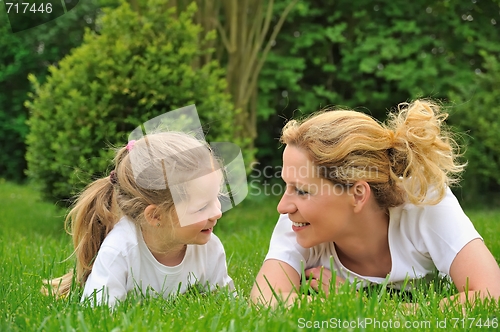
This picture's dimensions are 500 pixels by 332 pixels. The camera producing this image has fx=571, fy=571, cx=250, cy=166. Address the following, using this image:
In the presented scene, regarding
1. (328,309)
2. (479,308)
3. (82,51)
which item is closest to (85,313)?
(328,309)

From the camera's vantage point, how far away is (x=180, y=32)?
202 inches

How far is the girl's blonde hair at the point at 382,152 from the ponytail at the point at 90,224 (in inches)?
33.4

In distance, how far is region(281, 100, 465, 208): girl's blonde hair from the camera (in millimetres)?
2408

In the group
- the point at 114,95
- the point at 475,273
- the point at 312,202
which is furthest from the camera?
the point at 114,95

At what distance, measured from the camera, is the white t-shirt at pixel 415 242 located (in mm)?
2426

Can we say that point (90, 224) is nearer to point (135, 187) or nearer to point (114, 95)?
point (135, 187)

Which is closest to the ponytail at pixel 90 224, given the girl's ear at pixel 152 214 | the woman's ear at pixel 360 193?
the girl's ear at pixel 152 214

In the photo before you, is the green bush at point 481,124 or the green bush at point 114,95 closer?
the green bush at point 114,95

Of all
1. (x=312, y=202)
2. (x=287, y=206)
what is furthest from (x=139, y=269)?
(x=312, y=202)

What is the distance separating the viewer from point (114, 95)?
4.86 m

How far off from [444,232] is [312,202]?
0.58 meters

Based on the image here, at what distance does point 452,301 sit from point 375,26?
7.60 m

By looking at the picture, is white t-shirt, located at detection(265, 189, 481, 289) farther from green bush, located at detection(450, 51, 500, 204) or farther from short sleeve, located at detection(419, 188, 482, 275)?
green bush, located at detection(450, 51, 500, 204)

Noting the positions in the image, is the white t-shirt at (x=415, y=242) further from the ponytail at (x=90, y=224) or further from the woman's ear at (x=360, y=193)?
the ponytail at (x=90, y=224)
